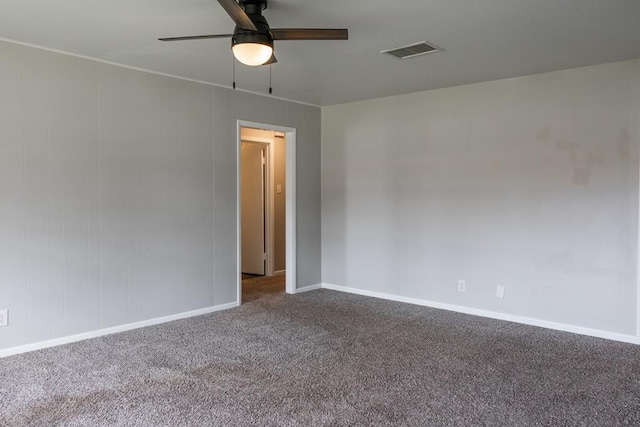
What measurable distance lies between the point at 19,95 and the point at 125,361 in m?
2.11

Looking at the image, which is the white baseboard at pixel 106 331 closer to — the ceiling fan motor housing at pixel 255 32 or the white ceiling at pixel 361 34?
the white ceiling at pixel 361 34

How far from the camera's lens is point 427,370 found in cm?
315

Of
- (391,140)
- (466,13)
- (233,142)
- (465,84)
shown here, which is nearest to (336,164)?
(391,140)

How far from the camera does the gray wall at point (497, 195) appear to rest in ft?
12.6

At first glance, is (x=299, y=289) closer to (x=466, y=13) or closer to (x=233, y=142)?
(x=233, y=142)

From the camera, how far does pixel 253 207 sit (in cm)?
681

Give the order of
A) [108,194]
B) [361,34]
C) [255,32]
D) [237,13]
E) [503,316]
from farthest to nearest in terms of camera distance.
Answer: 1. [503,316]
2. [108,194]
3. [361,34]
4. [255,32]
5. [237,13]

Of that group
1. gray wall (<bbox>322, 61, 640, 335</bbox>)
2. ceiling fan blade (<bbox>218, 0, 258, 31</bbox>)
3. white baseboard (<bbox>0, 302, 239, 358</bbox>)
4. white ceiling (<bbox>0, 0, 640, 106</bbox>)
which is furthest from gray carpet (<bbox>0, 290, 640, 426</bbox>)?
white ceiling (<bbox>0, 0, 640, 106</bbox>)

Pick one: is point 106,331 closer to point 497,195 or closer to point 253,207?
point 253,207

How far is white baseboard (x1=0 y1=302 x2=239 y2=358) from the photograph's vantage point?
3469 millimetres

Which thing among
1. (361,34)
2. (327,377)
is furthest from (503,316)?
(361,34)

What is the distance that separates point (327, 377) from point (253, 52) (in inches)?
80.6

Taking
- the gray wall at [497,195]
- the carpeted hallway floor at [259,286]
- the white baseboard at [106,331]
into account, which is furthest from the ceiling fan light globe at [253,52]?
the carpeted hallway floor at [259,286]

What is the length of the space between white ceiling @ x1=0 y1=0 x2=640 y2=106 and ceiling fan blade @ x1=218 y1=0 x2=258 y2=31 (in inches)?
19.2
